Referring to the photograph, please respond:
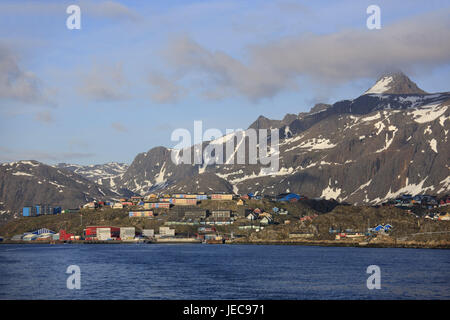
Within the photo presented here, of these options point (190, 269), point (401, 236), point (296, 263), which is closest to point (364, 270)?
point (296, 263)

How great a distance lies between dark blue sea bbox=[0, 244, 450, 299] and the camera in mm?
79375

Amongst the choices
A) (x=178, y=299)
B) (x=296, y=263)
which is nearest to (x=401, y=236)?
(x=296, y=263)

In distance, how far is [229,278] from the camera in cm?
9806

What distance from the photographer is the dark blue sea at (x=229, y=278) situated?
79.4 m

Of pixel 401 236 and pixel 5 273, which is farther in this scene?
pixel 401 236

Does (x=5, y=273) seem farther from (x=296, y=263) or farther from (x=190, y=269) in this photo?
(x=296, y=263)
